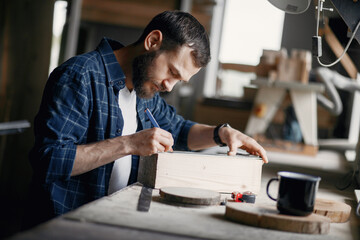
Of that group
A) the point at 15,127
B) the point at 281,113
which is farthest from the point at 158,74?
the point at 281,113

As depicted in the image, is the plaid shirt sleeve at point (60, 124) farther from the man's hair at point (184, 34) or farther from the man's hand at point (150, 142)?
the man's hair at point (184, 34)

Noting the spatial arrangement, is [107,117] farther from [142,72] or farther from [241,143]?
[241,143]

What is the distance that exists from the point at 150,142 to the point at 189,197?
21 cm

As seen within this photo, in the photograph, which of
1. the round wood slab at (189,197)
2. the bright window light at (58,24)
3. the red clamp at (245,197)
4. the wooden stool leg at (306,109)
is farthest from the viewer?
the wooden stool leg at (306,109)

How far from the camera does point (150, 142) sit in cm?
119

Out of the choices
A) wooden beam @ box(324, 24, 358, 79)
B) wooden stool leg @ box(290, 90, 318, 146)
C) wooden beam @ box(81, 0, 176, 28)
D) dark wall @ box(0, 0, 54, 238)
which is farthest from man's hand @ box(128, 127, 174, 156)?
wooden beam @ box(81, 0, 176, 28)

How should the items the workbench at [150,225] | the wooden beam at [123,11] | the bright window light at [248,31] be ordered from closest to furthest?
the workbench at [150,225], the wooden beam at [123,11], the bright window light at [248,31]

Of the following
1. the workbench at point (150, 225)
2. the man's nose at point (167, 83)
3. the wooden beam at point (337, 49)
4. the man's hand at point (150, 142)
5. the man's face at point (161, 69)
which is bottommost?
the workbench at point (150, 225)

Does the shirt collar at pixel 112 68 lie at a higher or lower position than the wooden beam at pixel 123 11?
lower

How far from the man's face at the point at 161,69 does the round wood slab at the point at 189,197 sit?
0.44 meters

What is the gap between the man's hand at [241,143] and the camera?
4.62ft

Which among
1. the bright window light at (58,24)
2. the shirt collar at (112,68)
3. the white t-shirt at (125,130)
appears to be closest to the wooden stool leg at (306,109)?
the bright window light at (58,24)

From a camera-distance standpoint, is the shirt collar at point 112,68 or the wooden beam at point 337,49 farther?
the wooden beam at point 337,49

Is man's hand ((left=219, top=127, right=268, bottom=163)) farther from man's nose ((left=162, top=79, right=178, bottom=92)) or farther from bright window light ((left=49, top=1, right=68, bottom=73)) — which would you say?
Answer: bright window light ((left=49, top=1, right=68, bottom=73))
